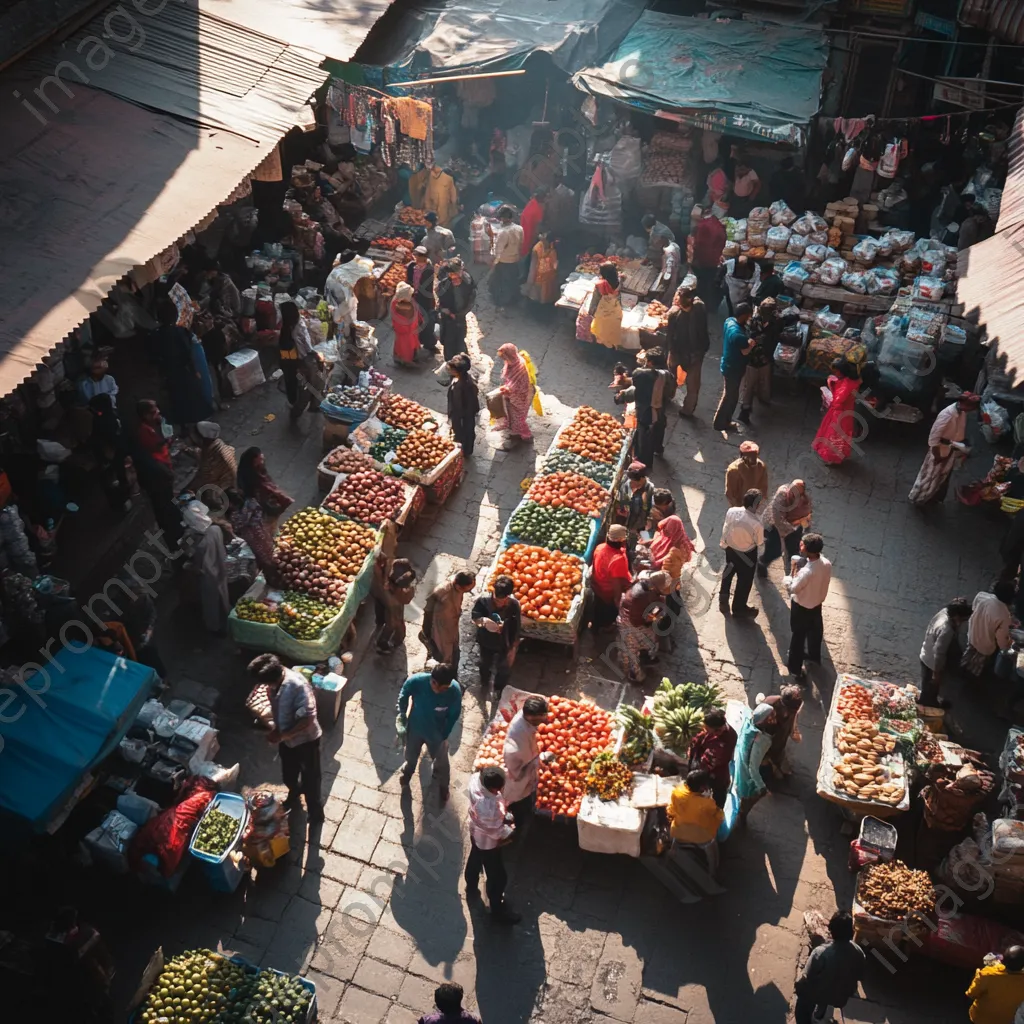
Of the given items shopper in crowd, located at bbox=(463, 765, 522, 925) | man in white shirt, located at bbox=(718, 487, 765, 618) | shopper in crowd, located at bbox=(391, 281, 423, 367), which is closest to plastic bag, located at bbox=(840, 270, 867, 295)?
man in white shirt, located at bbox=(718, 487, 765, 618)

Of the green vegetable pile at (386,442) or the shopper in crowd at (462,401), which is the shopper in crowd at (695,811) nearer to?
the green vegetable pile at (386,442)

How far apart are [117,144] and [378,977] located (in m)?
7.26

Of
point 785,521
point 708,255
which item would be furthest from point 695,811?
point 708,255

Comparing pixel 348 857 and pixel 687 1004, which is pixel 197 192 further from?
pixel 687 1004

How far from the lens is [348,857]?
8.26 m

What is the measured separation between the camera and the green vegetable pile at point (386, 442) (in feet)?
37.2

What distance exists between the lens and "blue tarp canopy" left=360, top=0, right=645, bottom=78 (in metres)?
14.4

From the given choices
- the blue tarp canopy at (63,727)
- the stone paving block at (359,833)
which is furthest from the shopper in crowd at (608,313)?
the blue tarp canopy at (63,727)

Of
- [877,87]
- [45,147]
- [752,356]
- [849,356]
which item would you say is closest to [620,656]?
[752,356]

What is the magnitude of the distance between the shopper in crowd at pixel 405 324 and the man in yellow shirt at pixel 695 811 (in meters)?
7.25

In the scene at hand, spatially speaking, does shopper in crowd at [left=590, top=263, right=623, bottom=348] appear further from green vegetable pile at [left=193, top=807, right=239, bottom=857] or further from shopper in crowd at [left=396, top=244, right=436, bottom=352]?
green vegetable pile at [left=193, top=807, right=239, bottom=857]

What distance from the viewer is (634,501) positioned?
10.6m

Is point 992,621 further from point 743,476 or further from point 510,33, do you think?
Result: point 510,33

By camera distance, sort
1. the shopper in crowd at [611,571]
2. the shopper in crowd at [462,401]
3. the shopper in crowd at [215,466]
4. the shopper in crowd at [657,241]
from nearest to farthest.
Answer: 1. the shopper in crowd at [611,571]
2. the shopper in crowd at [215,466]
3. the shopper in crowd at [462,401]
4. the shopper in crowd at [657,241]
